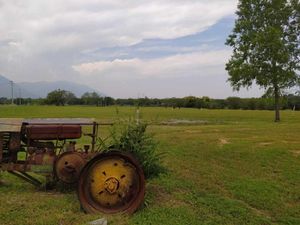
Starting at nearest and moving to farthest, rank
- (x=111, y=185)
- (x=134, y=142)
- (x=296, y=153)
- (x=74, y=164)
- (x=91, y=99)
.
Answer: (x=111, y=185)
(x=74, y=164)
(x=134, y=142)
(x=296, y=153)
(x=91, y=99)

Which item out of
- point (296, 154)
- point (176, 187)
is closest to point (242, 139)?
point (296, 154)

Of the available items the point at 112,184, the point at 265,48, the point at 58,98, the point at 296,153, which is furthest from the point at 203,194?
the point at 58,98

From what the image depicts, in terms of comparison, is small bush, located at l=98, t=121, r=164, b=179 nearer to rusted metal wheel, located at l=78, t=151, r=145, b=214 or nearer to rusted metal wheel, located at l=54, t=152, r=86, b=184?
rusted metal wheel, located at l=54, t=152, r=86, b=184

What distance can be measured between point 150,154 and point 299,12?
30243 millimetres

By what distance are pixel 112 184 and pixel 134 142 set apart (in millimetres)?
1494

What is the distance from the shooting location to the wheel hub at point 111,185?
7039 millimetres

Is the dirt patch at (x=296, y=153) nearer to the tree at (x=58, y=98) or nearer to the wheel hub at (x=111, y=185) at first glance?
the wheel hub at (x=111, y=185)

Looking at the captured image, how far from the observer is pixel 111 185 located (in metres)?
7.05

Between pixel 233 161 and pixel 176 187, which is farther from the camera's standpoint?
pixel 233 161

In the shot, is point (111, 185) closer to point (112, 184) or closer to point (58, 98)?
point (112, 184)

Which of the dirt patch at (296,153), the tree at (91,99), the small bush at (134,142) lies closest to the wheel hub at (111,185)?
the small bush at (134,142)

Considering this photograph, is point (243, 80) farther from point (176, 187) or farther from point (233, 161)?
point (176, 187)

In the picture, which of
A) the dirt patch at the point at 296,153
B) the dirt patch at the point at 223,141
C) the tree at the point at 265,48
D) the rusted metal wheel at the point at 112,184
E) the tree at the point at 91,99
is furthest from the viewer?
the tree at the point at 91,99

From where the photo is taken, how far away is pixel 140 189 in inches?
279
